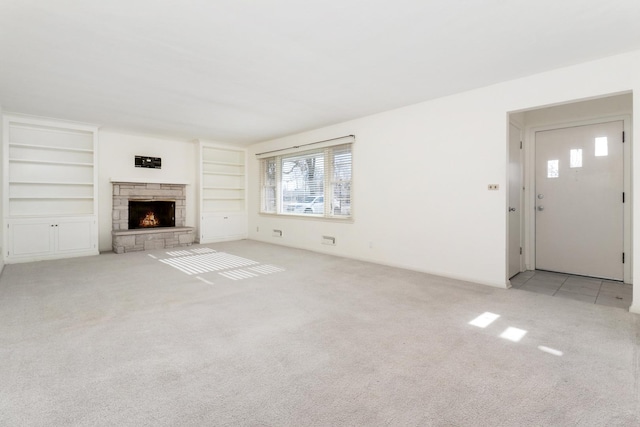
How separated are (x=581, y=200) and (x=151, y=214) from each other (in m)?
7.90

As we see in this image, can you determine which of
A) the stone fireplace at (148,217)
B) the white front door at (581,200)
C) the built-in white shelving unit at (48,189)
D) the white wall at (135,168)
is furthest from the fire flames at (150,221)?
the white front door at (581,200)

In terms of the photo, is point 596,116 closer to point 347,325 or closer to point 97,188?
point 347,325

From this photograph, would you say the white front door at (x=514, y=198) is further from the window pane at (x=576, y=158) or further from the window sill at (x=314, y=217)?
the window sill at (x=314, y=217)

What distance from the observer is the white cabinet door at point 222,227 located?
739cm

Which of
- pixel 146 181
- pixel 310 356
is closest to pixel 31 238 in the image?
pixel 146 181

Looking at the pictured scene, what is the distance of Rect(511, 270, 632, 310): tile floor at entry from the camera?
3.35 meters

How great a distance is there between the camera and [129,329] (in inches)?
101

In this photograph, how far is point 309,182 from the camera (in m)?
6.53

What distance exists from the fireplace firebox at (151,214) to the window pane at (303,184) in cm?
264

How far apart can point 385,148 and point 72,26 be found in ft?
13.0

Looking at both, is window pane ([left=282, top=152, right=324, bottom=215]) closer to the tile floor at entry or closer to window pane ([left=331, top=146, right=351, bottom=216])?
window pane ([left=331, top=146, right=351, bottom=216])

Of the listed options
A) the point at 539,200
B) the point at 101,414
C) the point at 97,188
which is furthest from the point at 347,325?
the point at 97,188

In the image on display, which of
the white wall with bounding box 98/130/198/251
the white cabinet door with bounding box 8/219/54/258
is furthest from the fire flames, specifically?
the white cabinet door with bounding box 8/219/54/258

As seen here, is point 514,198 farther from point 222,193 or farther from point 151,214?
point 151,214
